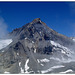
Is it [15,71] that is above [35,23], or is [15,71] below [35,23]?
below

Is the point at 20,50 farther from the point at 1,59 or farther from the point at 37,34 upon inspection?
the point at 37,34

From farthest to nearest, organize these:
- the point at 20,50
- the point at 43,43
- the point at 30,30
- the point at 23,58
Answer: the point at 30,30 → the point at 43,43 → the point at 20,50 → the point at 23,58

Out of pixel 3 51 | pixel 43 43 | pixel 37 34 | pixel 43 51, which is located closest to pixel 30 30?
pixel 37 34

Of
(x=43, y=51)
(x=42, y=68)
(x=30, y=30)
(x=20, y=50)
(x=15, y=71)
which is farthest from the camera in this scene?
(x=30, y=30)

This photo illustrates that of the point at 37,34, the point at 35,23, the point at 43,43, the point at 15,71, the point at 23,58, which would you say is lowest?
the point at 15,71

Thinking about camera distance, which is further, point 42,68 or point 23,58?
point 23,58

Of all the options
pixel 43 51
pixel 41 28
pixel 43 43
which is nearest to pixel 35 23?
pixel 41 28

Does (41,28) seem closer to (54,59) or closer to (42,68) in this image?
(54,59)
